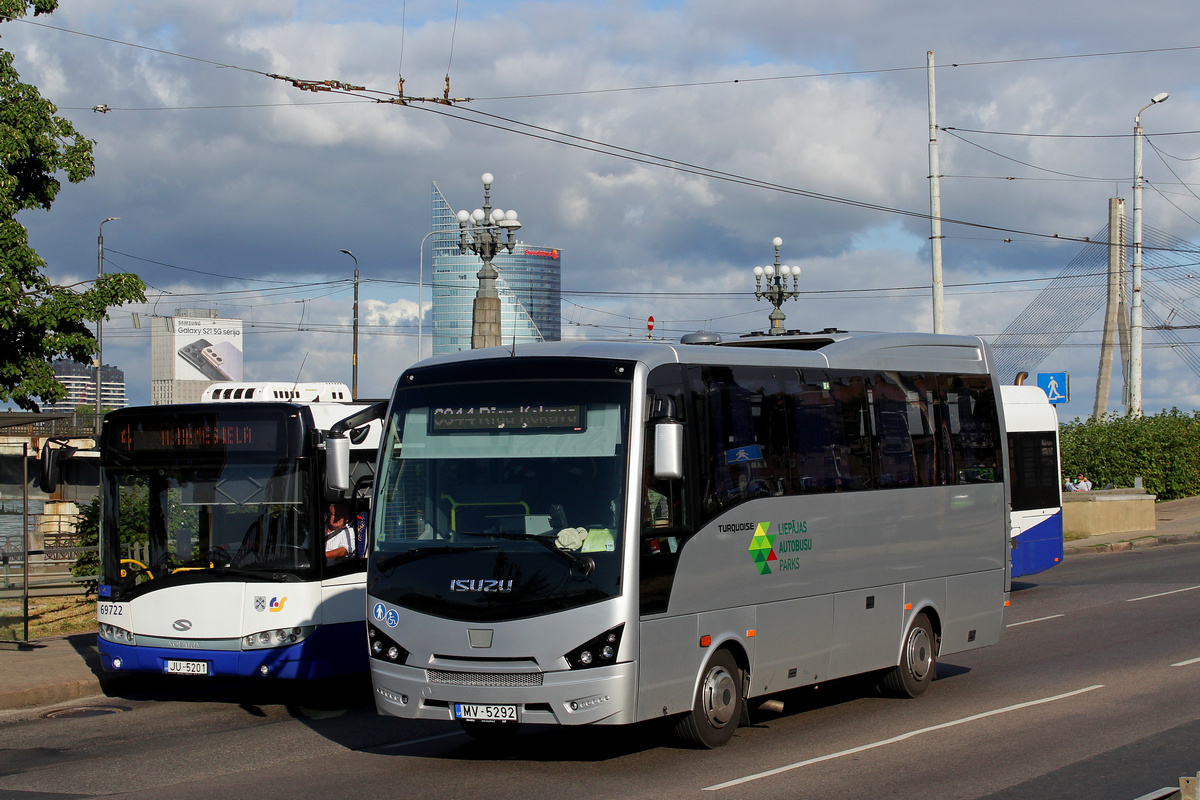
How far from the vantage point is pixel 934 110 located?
29.6 metres

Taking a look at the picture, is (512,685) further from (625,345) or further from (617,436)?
(625,345)

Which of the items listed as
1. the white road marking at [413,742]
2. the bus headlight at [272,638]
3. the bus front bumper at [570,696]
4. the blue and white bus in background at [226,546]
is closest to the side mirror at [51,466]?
the blue and white bus in background at [226,546]

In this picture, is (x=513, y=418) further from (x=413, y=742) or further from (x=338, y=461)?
(x=413, y=742)

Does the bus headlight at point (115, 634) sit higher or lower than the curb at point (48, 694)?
higher

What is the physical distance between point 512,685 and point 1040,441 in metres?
15.0

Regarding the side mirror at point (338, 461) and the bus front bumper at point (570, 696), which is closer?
the bus front bumper at point (570, 696)

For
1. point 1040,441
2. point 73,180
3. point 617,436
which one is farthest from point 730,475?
point 1040,441

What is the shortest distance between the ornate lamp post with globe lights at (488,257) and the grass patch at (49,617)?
9161 millimetres

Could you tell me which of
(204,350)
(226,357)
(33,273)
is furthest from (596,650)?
(226,357)

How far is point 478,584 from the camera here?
27.0 feet

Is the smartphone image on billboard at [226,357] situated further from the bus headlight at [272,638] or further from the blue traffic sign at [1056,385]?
the bus headlight at [272,638]

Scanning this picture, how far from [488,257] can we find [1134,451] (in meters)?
22.2

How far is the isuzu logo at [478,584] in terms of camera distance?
8164 millimetres

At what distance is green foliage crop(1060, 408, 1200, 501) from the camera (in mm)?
37375
